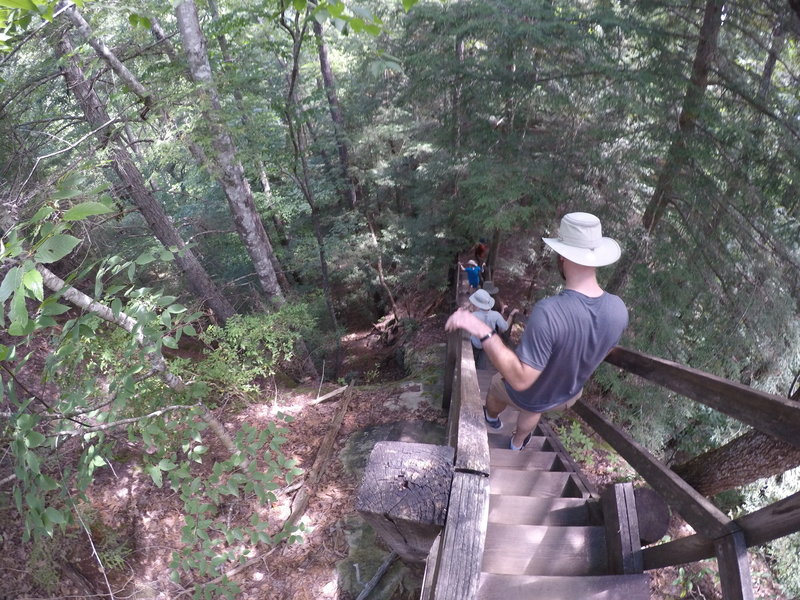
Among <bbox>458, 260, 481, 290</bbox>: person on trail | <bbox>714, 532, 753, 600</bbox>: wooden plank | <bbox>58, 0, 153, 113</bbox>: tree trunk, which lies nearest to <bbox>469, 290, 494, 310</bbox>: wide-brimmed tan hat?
<bbox>458, 260, 481, 290</bbox>: person on trail

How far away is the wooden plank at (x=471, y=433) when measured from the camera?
1575 millimetres

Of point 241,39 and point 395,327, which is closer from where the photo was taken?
point 241,39

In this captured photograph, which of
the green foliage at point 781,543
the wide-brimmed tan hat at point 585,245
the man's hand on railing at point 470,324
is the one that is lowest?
the green foliage at point 781,543

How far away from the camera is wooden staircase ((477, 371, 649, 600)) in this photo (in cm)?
206

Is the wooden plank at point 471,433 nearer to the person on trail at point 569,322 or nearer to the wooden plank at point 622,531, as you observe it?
the person on trail at point 569,322

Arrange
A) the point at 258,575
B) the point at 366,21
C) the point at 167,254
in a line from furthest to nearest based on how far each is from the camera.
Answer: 1. the point at 258,575
2. the point at 167,254
3. the point at 366,21

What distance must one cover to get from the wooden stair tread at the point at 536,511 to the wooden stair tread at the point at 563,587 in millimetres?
662

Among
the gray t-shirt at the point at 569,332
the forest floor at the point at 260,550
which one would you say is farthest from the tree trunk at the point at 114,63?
the gray t-shirt at the point at 569,332

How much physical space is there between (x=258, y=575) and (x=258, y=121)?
6.69 metres

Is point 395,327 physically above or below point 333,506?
below

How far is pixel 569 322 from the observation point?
229cm

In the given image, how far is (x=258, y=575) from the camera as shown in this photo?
3.96 meters

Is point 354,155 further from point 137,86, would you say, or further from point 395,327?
point 137,86

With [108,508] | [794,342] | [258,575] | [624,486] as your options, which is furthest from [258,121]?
[794,342]
